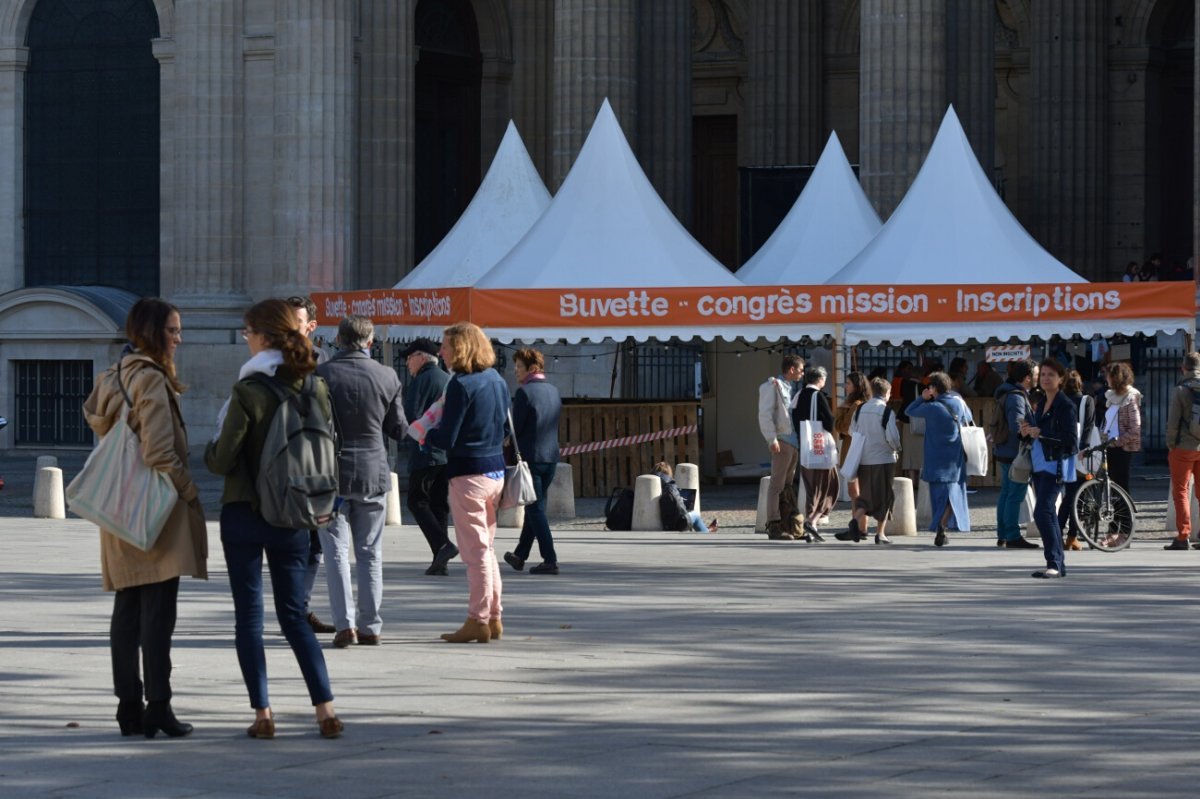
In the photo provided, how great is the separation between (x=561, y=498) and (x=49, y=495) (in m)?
5.29

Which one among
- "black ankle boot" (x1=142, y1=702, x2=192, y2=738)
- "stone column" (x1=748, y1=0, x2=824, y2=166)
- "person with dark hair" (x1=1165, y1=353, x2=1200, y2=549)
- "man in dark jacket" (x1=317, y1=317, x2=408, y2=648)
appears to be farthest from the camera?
"stone column" (x1=748, y1=0, x2=824, y2=166)

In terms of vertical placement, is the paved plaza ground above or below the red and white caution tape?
below

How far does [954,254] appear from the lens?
24938mm

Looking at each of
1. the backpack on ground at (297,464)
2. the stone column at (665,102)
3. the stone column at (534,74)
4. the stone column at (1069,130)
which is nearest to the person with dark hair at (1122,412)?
the backpack on ground at (297,464)

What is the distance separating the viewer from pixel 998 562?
18266 millimetres

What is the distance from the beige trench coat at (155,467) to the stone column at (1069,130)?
99.4 feet

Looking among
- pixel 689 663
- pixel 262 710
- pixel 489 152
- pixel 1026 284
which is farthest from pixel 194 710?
pixel 489 152

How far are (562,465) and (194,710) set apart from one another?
1327 centimetres

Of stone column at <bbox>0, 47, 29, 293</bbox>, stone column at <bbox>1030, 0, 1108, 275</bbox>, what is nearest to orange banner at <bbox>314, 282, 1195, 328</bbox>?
stone column at <bbox>1030, 0, 1108, 275</bbox>

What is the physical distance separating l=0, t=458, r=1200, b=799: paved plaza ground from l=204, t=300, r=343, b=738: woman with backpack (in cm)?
29

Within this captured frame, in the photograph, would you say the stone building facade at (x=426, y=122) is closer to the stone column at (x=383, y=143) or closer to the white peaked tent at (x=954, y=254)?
the stone column at (x=383, y=143)

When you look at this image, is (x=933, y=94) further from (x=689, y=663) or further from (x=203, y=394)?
(x=689, y=663)

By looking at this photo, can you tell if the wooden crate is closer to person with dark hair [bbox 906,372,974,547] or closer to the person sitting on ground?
the person sitting on ground

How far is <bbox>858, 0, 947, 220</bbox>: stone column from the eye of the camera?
31.1 metres
